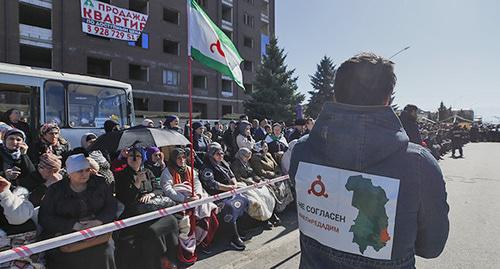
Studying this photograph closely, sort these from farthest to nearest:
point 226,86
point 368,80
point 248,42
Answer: point 248,42, point 226,86, point 368,80

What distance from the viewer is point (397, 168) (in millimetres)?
1437

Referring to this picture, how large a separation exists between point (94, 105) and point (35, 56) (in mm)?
20624

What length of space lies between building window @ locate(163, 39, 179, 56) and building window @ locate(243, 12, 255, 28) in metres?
10.8

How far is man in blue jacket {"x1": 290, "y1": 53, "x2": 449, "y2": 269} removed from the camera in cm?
144

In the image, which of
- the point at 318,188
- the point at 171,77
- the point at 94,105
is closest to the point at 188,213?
the point at 318,188

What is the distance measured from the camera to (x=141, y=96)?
1137 inches

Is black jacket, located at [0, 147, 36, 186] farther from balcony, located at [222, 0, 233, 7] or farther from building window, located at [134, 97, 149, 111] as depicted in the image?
balcony, located at [222, 0, 233, 7]

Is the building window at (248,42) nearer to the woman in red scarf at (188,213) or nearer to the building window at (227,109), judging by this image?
the building window at (227,109)


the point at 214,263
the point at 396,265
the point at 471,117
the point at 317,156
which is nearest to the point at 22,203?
the point at 214,263

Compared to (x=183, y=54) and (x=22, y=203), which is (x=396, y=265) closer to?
(x=22, y=203)

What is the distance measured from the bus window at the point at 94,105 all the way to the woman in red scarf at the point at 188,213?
5.34 meters

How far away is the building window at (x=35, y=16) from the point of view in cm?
2321

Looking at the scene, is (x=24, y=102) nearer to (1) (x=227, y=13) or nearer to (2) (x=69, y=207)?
(2) (x=69, y=207)

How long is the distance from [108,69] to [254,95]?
13485mm
